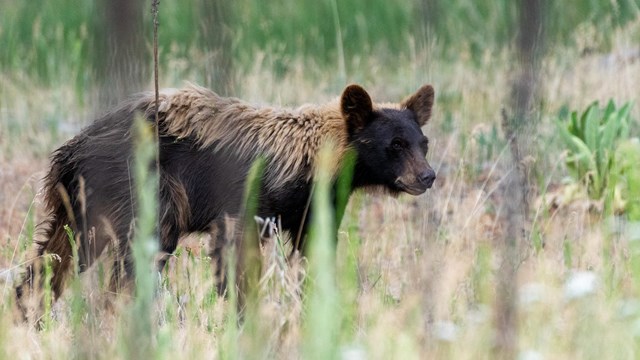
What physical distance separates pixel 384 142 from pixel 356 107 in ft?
0.84

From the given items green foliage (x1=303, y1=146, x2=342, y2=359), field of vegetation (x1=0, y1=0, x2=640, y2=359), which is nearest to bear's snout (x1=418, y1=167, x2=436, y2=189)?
field of vegetation (x1=0, y1=0, x2=640, y2=359)

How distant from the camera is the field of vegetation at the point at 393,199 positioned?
7.93ft

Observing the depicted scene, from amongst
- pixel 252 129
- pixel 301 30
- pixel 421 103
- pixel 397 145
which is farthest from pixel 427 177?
pixel 301 30

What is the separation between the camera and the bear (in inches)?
228

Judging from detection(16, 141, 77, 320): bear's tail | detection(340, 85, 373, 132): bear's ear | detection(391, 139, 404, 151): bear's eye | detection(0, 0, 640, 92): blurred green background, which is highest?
detection(0, 0, 640, 92): blurred green background

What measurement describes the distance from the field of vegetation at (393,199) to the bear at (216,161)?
214 millimetres

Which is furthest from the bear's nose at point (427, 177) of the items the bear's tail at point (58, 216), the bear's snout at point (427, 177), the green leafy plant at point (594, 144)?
the bear's tail at point (58, 216)

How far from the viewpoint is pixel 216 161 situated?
620 cm

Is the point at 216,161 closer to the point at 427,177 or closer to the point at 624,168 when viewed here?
the point at 427,177

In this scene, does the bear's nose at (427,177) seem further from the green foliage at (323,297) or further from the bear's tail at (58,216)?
the green foliage at (323,297)

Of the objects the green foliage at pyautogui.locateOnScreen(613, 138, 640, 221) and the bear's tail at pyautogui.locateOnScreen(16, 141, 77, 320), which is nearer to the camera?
the bear's tail at pyautogui.locateOnScreen(16, 141, 77, 320)

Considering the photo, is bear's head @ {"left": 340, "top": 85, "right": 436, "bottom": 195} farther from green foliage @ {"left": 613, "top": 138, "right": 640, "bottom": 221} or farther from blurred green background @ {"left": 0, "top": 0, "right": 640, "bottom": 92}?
blurred green background @ {"left": 0, "top": 0, "right": 640, "bottom": 92}

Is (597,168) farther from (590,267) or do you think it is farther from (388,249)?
(590,267)

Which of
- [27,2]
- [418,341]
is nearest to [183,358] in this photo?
[418,341]
